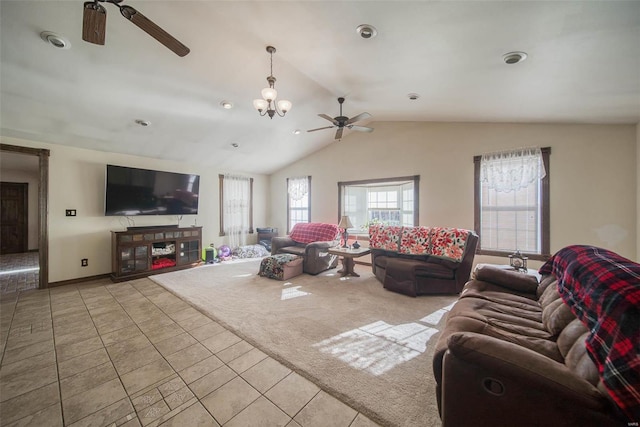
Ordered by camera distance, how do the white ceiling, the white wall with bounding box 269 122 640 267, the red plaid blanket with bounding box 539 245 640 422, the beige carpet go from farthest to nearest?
the white wall with bounding box 269 122 640 267
the white ceiling
the beige carpet
the red plaid blanket with bounding box 539 245 640 422

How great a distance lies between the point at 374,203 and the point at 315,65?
437 centimetres

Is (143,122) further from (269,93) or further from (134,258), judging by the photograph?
(269,93)

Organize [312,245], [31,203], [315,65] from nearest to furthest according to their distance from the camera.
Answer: [315,65], [312,245], [31,203]

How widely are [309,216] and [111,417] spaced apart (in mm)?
5211

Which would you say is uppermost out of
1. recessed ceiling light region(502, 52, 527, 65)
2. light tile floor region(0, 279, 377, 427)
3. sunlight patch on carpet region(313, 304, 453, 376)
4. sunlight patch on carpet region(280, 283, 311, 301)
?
recessed ceiling light region(502, 52, 527, 65)

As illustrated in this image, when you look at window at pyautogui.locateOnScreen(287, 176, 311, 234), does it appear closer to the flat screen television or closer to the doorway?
the flat screen television

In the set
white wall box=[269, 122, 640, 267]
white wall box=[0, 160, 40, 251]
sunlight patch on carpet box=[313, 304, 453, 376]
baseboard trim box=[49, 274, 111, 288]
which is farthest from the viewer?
white wall box=[0, 160, 40, 251]

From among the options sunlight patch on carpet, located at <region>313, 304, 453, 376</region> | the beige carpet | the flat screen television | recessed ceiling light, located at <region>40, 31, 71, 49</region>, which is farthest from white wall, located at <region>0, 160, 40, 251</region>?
sunlight patch on carpet, located at <region>313, 304, 453, 376</region>

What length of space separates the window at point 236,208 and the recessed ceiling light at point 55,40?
3926 mm

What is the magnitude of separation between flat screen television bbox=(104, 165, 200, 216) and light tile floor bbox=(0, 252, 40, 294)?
165 centimetres

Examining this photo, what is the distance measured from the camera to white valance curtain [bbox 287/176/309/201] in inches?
257

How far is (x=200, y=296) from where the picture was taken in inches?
136

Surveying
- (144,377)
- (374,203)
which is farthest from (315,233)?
(144,377)

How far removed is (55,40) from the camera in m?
2.31
